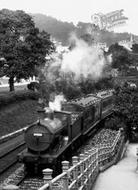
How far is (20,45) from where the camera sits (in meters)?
35.3

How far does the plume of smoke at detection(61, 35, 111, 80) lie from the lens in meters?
40.9

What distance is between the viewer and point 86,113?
24.7 m

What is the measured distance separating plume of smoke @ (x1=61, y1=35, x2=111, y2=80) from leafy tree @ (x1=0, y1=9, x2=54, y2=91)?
258cm

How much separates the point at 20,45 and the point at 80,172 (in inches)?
903

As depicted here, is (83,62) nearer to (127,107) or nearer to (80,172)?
(127,107)

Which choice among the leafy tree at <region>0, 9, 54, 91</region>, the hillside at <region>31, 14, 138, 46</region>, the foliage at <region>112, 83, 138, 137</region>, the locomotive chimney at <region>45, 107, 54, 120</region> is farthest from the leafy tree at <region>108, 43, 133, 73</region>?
the hillside at <region>31, 14, 138, 46</region>

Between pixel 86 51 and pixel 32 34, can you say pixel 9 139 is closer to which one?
pixel 32 34

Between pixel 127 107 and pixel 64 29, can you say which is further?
pixel 64 29

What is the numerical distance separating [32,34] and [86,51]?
10687 millimetres

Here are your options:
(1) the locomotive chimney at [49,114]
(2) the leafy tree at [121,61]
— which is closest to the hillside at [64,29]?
(2) the leafy tree at [121,61]

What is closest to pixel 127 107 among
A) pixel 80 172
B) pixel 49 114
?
pixel 49 114

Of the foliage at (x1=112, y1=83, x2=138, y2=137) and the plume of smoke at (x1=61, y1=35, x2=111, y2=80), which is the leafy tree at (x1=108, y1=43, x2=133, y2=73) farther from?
the foliage at (x1=112, y1=83, x2=138, y2=137)

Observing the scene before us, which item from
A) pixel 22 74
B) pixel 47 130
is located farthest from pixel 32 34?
pixel 47 130

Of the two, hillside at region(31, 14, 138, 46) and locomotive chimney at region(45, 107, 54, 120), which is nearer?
locomotive chimney at region(45, 107, 54, 120)
